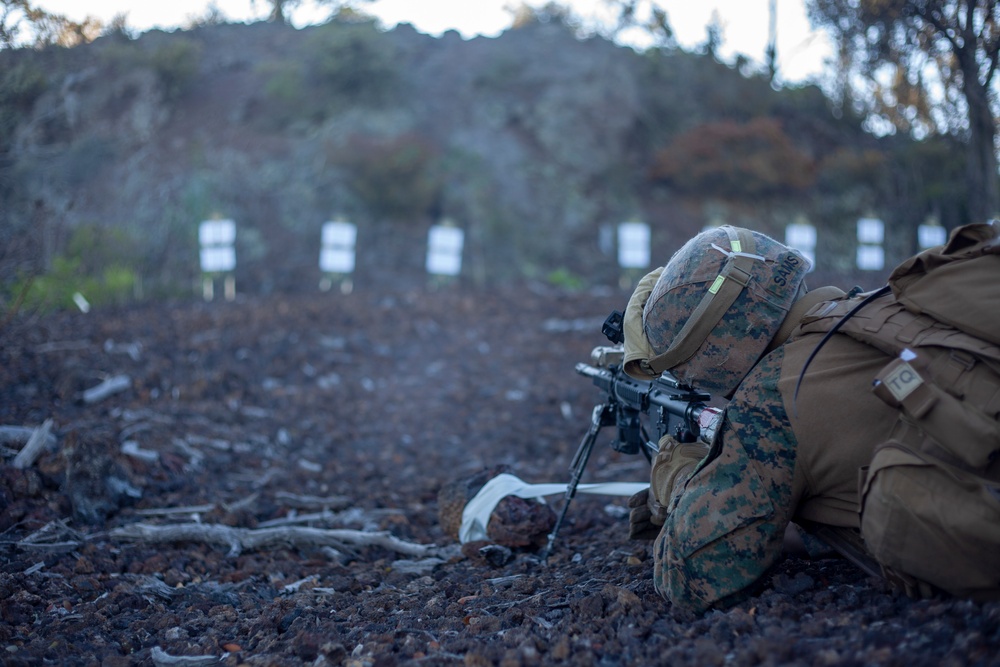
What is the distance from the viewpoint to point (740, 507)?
96.0 inches

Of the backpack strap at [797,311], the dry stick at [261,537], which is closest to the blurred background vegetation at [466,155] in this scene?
the dry stick at [261,537]

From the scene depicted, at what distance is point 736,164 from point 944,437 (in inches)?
683

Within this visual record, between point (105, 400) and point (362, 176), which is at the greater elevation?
point (362, 176)

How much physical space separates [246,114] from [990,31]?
17484mm

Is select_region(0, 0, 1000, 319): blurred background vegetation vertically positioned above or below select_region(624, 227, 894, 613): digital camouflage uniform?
above

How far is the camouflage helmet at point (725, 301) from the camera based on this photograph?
265 centimetres

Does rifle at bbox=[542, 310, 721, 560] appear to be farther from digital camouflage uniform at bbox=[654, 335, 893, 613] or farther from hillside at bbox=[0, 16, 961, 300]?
hillside at bbox=[0, 16, 961, 300]

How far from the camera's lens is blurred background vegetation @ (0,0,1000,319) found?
15672mm

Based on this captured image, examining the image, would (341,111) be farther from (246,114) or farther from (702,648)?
(702,648)

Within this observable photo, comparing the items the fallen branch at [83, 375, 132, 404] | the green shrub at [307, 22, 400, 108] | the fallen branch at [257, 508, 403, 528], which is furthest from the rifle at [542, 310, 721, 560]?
the green shrub at [307, 22, 400, 108]

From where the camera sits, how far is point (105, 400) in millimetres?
6500

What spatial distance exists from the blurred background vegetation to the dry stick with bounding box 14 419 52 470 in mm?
7827

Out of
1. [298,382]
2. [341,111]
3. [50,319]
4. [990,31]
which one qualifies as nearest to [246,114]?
[341,111]

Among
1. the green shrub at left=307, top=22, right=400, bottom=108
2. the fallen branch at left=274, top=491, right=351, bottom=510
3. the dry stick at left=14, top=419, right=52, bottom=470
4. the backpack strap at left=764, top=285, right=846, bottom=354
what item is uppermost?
the green shrub at left=307, top=22, right=400, bottom=108
